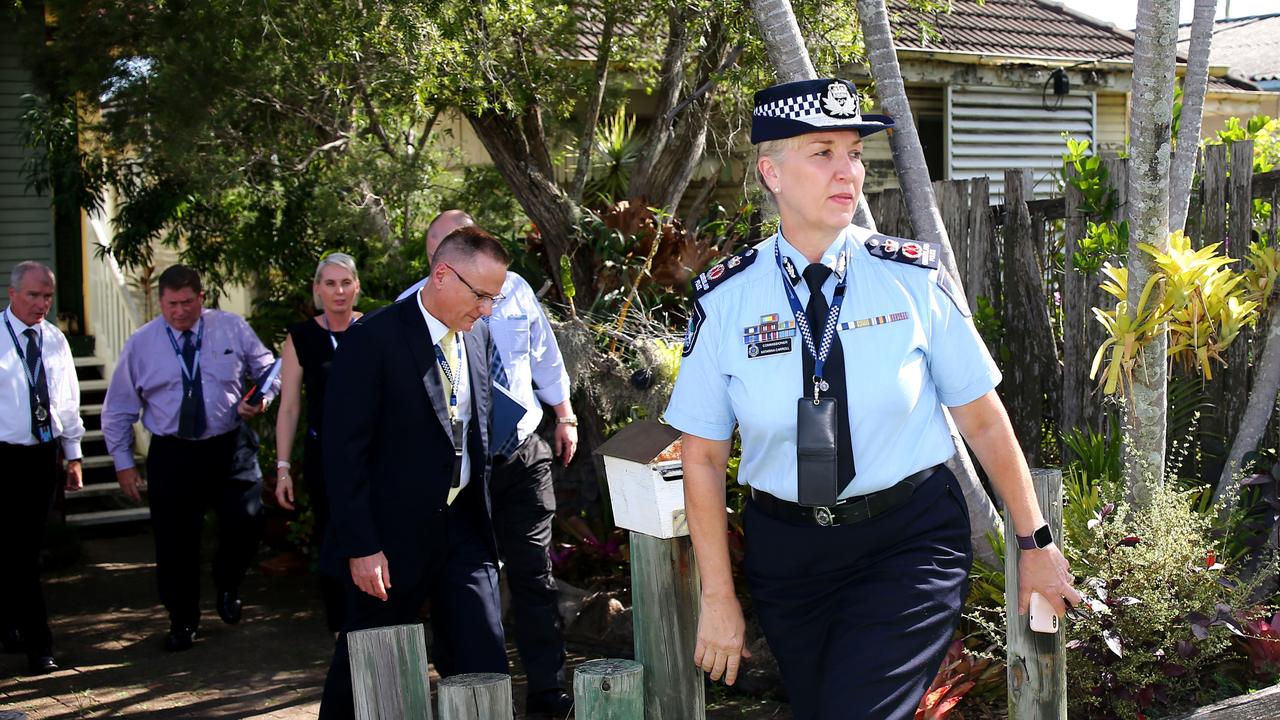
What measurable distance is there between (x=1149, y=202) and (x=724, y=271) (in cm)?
230

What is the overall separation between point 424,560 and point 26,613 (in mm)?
3127

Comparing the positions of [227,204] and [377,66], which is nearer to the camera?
[377,66]

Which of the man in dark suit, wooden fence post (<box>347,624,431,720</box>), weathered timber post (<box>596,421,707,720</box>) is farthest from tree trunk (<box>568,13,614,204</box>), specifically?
wooden fence post (<box>347,624,431,720</box>)

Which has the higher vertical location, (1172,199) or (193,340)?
(1172,199)

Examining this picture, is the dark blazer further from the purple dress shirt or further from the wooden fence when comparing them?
the wooden fence

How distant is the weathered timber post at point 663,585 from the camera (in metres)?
3.20

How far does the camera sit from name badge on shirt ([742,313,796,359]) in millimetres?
2881

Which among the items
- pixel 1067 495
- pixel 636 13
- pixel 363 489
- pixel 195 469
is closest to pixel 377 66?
→ pixel 636 13

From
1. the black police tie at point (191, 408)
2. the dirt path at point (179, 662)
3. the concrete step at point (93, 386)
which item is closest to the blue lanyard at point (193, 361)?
the black police tie at point (191, 408)

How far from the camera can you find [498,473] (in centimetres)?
501

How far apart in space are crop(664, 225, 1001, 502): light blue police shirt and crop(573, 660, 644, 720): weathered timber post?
54 cm

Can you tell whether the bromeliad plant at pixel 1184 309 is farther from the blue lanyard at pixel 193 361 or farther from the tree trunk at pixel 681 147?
the blue lanyard at pixel 193 361

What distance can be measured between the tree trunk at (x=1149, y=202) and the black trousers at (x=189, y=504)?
423cm

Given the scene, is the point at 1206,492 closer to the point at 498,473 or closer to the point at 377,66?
the point at 498,473
